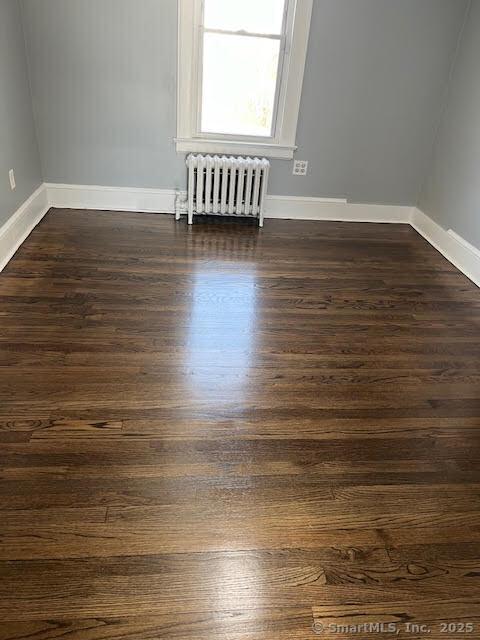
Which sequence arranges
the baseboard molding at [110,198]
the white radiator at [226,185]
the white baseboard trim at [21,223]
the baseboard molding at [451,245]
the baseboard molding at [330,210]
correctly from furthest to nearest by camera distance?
1. the baseboard molding at [330,210]
2. the baseboard molding at [110,198]
3. the white radiator at [226,185]
4. the baseboard molding at [451,245]
5. the white baseboard trim at [21,223]

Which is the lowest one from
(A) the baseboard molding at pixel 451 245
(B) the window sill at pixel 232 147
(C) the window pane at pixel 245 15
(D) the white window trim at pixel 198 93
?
(A) the baseboard molding at pixel 451 245

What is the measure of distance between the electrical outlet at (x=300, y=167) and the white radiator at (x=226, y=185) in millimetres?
317

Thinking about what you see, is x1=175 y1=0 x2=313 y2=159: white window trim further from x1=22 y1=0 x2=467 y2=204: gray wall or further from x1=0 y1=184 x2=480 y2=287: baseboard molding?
x1=0 y1=184 x2=480 y2=287: baseboard molding

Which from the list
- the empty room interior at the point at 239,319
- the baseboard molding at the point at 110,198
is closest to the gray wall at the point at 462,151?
the empty room interior at the point at 239,319

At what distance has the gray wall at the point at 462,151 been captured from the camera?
3.49m

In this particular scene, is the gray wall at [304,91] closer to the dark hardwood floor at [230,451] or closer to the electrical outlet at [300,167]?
the electrical outlet at [300,167]

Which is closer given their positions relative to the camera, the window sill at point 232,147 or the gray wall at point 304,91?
the gray wall at point 304,91

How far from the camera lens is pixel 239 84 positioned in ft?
12.3

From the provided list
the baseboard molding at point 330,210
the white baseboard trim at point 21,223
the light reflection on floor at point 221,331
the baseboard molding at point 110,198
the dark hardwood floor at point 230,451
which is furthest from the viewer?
the baseboard molding at point 330,210

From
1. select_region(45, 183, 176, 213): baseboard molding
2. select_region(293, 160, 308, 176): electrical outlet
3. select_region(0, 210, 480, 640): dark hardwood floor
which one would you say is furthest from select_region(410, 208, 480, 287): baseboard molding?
select_region(45, 183, 176, 213): baseboard molding

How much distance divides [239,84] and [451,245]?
210 centimetres

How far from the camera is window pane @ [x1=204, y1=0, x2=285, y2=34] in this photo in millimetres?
3492

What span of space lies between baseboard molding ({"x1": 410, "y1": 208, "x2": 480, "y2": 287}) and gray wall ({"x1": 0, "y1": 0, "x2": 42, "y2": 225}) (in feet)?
10.7

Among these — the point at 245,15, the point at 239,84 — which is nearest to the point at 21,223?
the point at 239,84
